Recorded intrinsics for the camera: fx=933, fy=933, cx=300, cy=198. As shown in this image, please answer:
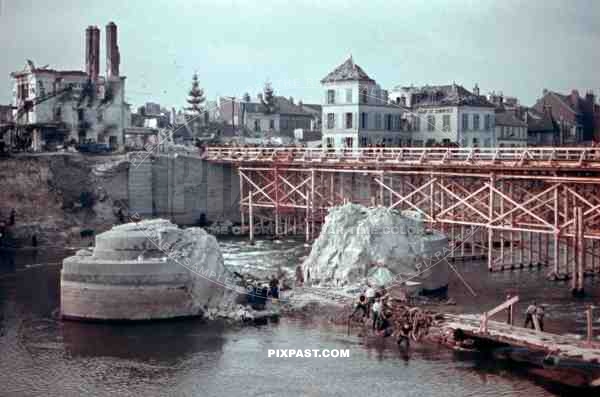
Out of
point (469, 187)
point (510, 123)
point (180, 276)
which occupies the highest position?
point (510, 123)

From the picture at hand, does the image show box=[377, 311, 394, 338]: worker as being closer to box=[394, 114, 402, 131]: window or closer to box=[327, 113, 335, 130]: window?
box=[327, 113, 335, 130]: window

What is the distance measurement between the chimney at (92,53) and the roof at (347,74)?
59.6 feet

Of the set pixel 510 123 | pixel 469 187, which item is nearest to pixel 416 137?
pixel 510 123

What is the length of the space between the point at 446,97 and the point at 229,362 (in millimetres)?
47370

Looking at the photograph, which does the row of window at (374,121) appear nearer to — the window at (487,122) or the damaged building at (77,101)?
the window at (487,122)

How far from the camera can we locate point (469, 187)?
179 ft

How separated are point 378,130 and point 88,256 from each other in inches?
1447

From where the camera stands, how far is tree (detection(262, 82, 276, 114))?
9762cm

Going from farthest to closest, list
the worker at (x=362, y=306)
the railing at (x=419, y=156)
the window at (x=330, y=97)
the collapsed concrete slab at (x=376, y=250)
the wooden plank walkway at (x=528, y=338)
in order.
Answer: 1. the window at (x=330, y=97)
2. the railing at (x=419, y=156)
3. the collapsed concrete slab at (x=376, y=250)
4. the worker at (x=362, y=306)
5. the wooden plank walkway at (x=528, y=338)

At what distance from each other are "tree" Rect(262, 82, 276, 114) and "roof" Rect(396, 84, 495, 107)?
20689mm

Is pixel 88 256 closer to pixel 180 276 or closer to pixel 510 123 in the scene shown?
pixel 180 276

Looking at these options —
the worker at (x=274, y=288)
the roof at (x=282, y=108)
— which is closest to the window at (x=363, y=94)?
the roof at (x=282, y=108)

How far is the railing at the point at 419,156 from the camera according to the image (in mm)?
43000

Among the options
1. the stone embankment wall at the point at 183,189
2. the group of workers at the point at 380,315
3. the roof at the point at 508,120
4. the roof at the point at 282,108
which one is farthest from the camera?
the roof at the point at 282,108
